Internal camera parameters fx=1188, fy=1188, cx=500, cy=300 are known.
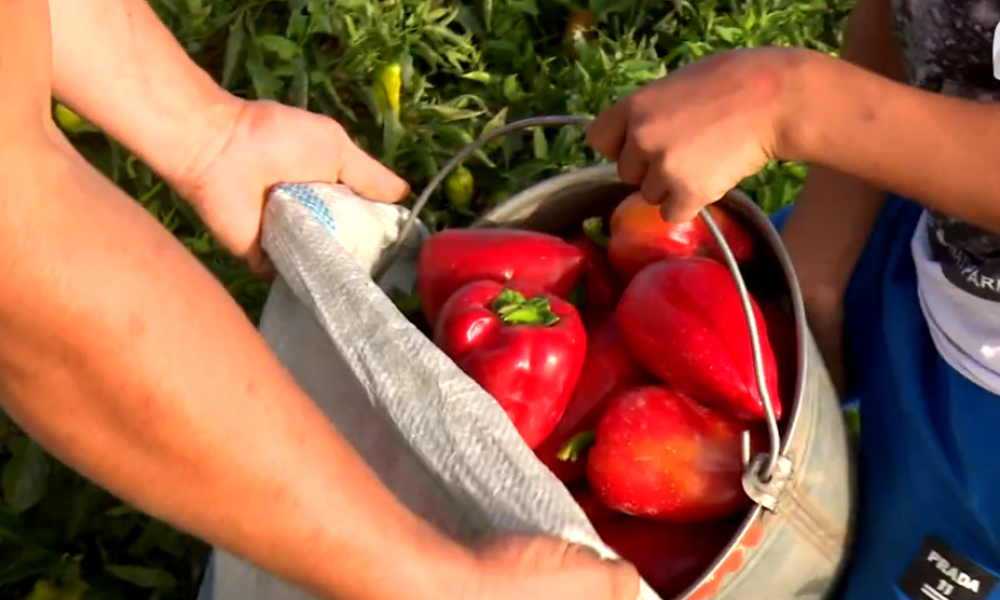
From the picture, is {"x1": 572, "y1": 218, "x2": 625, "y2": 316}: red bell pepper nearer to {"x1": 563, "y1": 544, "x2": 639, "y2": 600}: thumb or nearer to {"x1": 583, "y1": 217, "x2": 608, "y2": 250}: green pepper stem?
{"x1": 583, "y1": 217, "x2": 608, "y2": 250}: green pepper stem

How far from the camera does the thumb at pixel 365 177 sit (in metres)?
1.00

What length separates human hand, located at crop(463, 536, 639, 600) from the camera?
66cm

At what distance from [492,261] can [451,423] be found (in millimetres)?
219

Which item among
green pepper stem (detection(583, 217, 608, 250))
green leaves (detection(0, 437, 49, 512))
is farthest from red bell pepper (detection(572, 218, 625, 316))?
green leaves (detection(0, 437, 49, 512))

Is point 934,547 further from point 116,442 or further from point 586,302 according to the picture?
point 116,442

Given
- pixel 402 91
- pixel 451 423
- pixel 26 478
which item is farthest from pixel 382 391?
pixel 402 91

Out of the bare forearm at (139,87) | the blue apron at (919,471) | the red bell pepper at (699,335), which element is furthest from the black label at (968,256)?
the bare forearm at (139,87)

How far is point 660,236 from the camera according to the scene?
2.97 feet

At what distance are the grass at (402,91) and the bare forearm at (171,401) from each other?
72cm

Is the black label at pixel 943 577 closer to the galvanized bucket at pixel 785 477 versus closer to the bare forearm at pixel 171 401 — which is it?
the galvanized bucket at pixel 785 477

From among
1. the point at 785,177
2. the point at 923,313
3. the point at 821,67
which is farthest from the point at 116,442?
the point at 785,177

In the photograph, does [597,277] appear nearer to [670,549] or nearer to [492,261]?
[492,261]

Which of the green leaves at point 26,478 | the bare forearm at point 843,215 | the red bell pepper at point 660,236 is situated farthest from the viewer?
the green leaves at point 26,478

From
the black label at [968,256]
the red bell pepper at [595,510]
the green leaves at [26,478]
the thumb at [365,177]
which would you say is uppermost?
the black label at [968,256]
